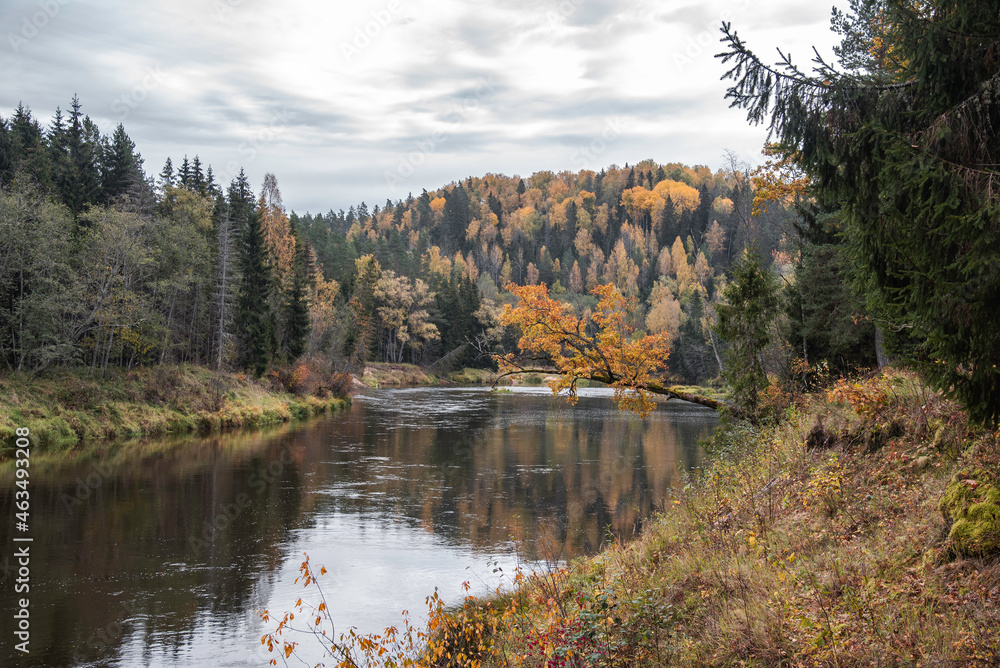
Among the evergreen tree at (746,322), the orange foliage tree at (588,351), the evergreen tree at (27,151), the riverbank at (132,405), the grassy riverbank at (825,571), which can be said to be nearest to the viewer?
the grassy riverbank at (825,571)

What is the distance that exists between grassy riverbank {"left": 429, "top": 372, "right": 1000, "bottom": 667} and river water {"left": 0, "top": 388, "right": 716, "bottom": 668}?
3.99 m

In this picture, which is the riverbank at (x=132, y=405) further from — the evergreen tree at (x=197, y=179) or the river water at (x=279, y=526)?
the evergreen tree at (x=197, y=179)

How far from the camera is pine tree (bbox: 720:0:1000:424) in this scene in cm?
543

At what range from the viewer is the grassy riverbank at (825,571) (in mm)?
5094

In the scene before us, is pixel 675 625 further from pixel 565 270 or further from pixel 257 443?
pixel 565 270

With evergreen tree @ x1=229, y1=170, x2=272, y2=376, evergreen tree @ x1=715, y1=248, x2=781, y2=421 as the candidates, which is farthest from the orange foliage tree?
evergreen tree @ x1=229, y1=170, x2=272, y2=376

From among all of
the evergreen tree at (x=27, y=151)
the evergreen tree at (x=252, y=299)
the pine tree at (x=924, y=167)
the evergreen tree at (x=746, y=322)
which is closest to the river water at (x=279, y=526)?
the evergreen tree at (x=746, y=322)

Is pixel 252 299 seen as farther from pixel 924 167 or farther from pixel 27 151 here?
pixel 924 167

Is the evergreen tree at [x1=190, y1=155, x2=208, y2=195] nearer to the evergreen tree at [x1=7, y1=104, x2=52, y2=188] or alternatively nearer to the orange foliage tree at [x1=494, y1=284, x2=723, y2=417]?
the evergreen tree at [x1=7, y1=104, x2=52, y2=188]

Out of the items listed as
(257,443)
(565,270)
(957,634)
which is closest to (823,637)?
(957,634)

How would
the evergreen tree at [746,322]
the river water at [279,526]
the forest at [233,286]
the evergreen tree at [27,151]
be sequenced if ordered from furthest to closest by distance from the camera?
1. the evergreen tree at [27,151]
2. the forest at [233,286]
3. the evergreen tree at [746,322]
4. the river water at [279,526]

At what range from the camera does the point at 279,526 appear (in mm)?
17516

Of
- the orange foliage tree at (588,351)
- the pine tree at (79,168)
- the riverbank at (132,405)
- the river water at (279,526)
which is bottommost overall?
the river water at (279,526)

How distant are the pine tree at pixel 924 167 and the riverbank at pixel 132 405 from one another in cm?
2806
